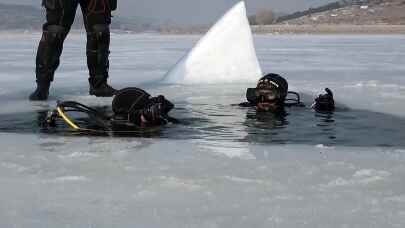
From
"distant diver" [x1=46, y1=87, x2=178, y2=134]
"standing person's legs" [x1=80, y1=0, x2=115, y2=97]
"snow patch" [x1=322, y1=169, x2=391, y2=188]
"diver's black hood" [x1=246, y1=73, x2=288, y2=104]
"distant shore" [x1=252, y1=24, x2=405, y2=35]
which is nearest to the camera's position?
"snow patch" [x1=322, y1=169, x2=391, y2=188]

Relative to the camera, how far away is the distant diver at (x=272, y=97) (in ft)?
16.3

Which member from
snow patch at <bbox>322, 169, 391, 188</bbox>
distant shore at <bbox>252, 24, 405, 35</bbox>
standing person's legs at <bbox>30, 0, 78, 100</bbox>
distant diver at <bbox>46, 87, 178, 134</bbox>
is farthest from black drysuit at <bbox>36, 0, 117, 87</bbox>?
distant shore at <bbox>252, 24, 405, 35</bbox>

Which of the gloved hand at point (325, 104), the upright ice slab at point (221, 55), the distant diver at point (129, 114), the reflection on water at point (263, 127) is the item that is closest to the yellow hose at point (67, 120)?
the reflection on water at point (263, 127)

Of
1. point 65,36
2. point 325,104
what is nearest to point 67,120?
point 65,36

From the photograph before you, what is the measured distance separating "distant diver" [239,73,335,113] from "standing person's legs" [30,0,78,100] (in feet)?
6.19

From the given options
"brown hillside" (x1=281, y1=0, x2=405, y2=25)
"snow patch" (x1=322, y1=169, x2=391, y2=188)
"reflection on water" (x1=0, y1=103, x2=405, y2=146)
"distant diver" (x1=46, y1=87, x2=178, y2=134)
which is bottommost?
"reflection on water" (x1=0, y1=103, x2=405, y2=146)

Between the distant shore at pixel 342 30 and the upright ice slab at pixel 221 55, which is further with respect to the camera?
the distant shore at pixel 342 30

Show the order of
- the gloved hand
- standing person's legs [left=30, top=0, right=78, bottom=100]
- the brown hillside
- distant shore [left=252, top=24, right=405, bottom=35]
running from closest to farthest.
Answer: the gloved hand, standing person's legs [left=30, top=0, right=78, bottom=100], distant shore [left=252, top=24, right=405, bottom=35], the brown hillside

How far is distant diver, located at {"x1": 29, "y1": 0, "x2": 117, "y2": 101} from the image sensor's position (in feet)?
18.0

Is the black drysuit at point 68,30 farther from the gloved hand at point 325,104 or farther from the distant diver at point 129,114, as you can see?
the gloved hand at point 325,104

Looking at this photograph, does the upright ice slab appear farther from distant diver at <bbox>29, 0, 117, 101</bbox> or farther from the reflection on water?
the reflection on water

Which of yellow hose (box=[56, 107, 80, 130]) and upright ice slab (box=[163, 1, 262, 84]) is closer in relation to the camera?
yellow hose (box=[56, 107, 80, 130])

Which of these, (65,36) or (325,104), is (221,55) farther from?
(325,104)

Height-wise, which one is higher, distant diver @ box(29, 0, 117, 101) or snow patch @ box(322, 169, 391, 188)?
distant diver @ box(29, 0, 117, 101)
